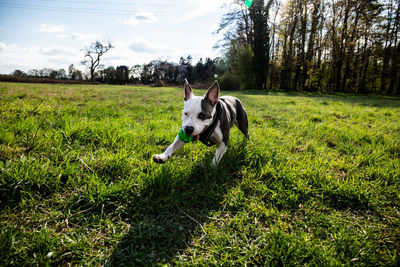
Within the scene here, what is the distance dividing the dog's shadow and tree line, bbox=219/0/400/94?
2701 cm

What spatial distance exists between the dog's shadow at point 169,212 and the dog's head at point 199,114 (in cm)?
58

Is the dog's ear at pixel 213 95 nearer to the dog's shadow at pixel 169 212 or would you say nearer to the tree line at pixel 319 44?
the dog's shadow at pixel 169 212

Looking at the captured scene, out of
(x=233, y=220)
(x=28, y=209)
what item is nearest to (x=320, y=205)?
(x=233, y=220)

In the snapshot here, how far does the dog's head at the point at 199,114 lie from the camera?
2.39m

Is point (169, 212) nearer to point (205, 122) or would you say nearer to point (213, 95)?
point (205, 122)

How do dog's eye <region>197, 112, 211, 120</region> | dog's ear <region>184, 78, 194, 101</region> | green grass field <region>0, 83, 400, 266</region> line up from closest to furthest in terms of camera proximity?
green grass field <region>0, 83, 400, 266</region> < dog's eye <region>197, 112, 211, 120</region> < dog's ear <region>184, 78, 194, 101</region>

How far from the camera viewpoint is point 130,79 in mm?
61281

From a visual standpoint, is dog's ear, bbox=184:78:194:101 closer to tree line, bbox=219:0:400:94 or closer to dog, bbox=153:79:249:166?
dog, bbox=153:79:249:166

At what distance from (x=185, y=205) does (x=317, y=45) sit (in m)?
35.6

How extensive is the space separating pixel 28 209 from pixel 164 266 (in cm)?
139

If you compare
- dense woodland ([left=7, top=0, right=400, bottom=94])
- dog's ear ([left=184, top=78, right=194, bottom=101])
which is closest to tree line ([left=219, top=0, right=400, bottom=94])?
dense woodland ([left=7, top=0, right=400, bottom=94])

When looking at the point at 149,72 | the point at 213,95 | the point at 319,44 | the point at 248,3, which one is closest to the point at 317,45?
the point at 319,44

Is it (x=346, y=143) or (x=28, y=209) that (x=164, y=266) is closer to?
(x=28, y=209)

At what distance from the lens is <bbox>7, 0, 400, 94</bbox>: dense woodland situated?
23562mm
